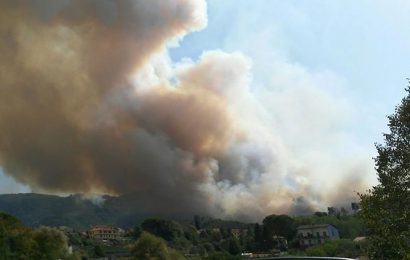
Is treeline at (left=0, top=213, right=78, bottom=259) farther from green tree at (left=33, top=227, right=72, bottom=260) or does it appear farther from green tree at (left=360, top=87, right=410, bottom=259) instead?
green tree at (left=360, top=87, right=410, bottom=259)

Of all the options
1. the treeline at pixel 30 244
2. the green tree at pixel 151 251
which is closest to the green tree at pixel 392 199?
the treeline at pixel 30 244

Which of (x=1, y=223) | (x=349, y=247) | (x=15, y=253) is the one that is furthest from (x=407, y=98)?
(x=349, y=247)

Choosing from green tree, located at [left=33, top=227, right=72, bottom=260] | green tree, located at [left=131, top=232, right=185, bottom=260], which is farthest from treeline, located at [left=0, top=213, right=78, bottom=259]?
green tree, located at [left=131, top=232, right=185, bottom=260]

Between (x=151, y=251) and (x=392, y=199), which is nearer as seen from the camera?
(x=392, y=199)

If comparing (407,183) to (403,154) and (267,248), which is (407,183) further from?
(267,248)

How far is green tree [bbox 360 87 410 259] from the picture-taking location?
118 ft

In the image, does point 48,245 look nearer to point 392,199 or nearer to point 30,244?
point 30,244

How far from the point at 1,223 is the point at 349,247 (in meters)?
93.2

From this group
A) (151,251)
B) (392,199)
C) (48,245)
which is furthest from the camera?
(151,251)

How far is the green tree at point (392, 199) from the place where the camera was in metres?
35.9

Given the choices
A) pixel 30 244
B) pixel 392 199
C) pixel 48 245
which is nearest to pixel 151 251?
pixel 48 245

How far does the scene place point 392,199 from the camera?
3809 centimetres

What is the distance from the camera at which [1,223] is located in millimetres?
102500

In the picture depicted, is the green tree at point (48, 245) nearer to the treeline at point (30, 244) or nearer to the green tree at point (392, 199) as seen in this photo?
the treeline at point (30, 244)
